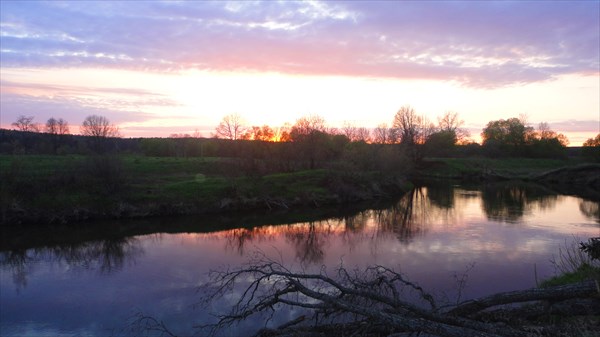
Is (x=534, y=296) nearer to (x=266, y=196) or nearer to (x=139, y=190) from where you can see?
(x=266, y=196)

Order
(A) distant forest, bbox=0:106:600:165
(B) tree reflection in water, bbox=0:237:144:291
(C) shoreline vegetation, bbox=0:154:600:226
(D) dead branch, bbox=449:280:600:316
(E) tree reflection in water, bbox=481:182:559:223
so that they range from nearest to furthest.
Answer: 1. (D) dead branch, bbox=449:280:600:316
2. (B) tree reflection in water, bbox=0:237:144:291
3. (C) shoreline vegetation, bbox=0:154:600:226
4. (E) tree reflection in water, bbox=481:182:559:223
5. (A) distant forest, bbox=0:106:600:165

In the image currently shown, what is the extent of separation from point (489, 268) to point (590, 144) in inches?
3127

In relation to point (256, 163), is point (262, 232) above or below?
below

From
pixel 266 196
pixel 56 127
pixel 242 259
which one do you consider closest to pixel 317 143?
pixel 266 196

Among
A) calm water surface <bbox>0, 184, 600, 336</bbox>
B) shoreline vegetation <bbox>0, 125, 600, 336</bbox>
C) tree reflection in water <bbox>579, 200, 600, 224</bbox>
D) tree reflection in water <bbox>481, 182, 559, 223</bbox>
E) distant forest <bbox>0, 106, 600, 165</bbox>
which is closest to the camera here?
shoreline vegetation <bbox>0, 125, 600, 336</bbox>

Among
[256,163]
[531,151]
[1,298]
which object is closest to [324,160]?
[256,163]

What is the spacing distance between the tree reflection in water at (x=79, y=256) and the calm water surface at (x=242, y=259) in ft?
0.16

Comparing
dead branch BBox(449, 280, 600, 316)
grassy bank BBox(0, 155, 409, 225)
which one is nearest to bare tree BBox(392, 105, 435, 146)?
grassy bank BBox(0, 155, 409, 225)

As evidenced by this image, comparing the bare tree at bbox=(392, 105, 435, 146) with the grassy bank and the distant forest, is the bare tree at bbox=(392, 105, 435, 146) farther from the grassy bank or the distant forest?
the grassy bank

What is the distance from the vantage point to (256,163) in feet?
136

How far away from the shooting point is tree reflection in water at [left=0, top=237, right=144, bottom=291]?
59.4 ft

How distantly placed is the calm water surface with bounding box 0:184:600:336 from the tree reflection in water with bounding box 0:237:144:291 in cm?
5

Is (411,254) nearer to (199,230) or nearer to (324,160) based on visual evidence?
(199,230)

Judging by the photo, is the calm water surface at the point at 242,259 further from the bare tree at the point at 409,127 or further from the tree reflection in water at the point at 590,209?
the bare tree at the point at 409,127
